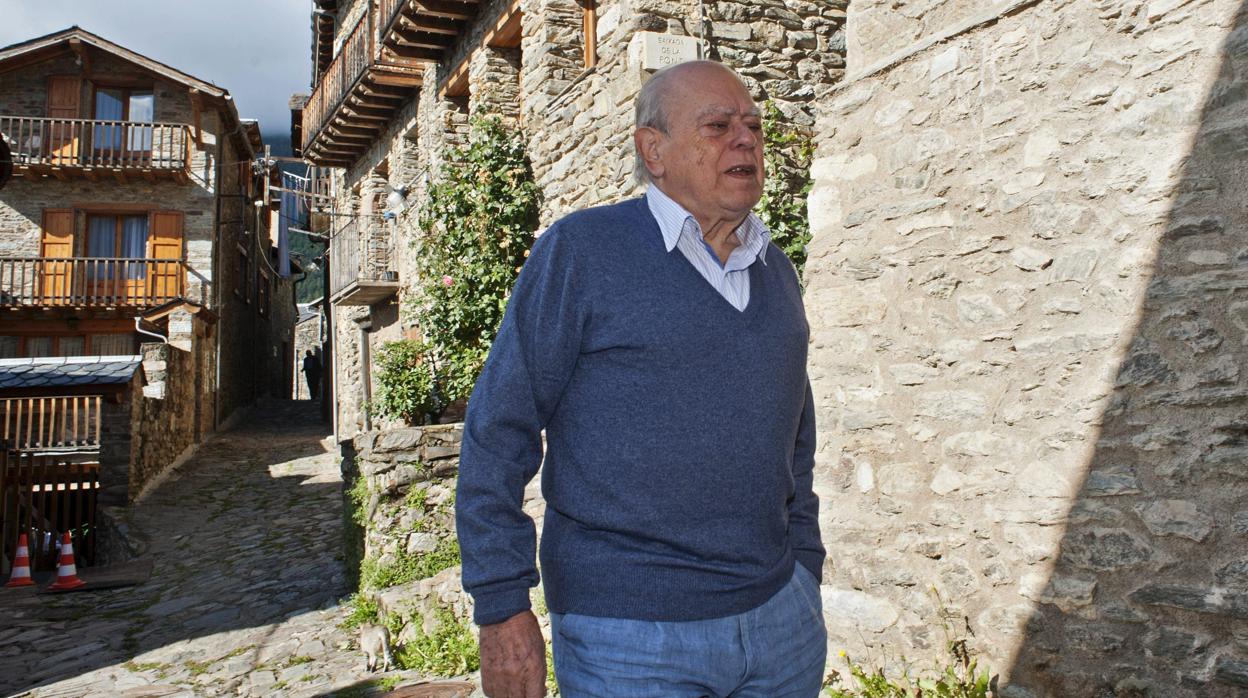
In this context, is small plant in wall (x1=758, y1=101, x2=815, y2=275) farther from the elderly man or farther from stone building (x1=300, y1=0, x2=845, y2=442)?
the elderly man

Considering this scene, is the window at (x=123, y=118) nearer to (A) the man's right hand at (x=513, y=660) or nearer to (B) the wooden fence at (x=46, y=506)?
(B) the wooden fence at (x=46, y=506)

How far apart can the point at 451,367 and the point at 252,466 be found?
7219 mm

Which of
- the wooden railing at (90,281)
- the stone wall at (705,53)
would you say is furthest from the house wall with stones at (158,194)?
the stone wall at (705,53)

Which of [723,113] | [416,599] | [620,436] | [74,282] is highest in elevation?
[74,282]

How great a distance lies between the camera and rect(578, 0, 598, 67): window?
7.82 meters

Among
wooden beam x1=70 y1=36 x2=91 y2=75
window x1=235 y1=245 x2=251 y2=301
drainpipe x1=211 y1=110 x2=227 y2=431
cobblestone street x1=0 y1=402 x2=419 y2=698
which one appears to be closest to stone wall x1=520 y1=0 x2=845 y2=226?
cobblestone street x1=0 y1=402 x2=419 y2=698

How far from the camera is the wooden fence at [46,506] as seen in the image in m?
9.80

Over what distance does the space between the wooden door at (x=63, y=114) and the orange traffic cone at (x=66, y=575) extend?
12.8 metres

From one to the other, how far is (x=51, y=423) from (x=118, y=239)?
31.3 feet

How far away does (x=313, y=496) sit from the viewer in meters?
12.3

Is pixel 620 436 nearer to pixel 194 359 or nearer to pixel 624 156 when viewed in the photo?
pixel 624 156

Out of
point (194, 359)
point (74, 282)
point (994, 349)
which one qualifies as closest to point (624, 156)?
point (994, 349)

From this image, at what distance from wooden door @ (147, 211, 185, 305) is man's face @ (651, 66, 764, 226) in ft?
64.0

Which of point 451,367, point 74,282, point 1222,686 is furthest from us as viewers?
point 74,282
